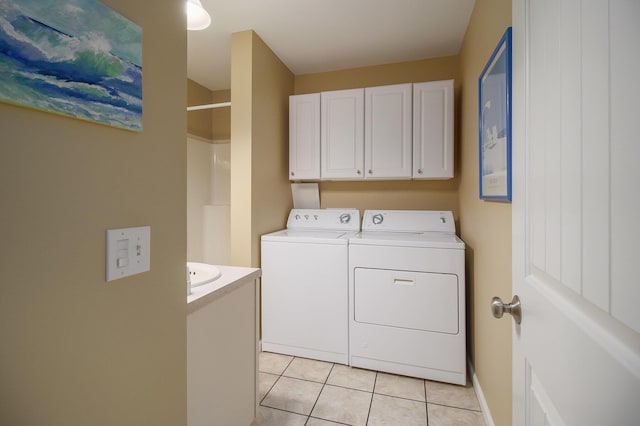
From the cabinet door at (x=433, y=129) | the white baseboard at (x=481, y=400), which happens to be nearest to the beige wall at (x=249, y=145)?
the cabinet door at (x=433, y=129)

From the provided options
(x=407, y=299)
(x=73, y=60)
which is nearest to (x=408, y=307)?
(x=407, y=299)

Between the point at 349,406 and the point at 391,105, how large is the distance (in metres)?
2.21

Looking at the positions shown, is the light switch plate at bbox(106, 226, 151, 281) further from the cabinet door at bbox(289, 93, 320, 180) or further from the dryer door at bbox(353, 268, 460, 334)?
the cabinet door at bbox(289, 93, 320, 180)

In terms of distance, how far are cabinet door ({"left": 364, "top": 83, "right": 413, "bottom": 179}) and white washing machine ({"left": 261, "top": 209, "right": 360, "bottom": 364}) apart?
2.40 ft

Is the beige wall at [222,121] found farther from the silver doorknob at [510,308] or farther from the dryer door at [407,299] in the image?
the silver doorknob at [510,308]

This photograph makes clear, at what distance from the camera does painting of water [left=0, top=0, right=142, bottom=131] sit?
20.2 inches

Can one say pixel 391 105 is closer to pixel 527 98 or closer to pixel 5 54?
pixel 527 98

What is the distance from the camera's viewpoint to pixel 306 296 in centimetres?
224

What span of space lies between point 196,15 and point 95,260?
1.32 metres

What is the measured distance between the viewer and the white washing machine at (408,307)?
193cm

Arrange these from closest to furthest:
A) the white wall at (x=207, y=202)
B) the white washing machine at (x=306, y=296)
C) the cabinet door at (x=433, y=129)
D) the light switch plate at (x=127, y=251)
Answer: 1. the light switch plate at (x=127, y=251)
2. the white washing machine at (x=306, y=296)
3. the cabinet door at (x=433, y=129)
4. the white wall at (x=207, y=202)

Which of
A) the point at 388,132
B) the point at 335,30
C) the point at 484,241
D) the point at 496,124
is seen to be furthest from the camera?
the point at 388,132

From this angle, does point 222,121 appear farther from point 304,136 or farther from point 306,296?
point 306,296

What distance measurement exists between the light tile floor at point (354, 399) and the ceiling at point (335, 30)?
8.32ft
